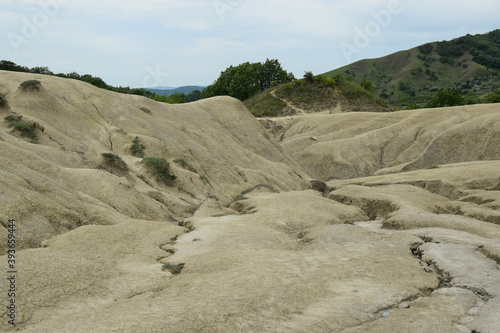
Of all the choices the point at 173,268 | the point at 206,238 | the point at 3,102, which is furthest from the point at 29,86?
the point at 173,268

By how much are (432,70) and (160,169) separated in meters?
151

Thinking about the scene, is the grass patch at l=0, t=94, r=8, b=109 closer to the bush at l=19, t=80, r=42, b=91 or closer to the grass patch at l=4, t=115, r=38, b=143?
the grass patch at l=4, t=115, r=38, b=143

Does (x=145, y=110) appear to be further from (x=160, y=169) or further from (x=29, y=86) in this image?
(x=160, y=169)

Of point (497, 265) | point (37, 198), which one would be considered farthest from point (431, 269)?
point (37, 198)

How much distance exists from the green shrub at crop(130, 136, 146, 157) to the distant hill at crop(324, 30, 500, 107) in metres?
108

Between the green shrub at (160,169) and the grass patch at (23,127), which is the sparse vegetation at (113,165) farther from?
the grass patch at (23,127)

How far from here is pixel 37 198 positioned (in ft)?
41.5

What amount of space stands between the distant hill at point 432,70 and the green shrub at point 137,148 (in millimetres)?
108247

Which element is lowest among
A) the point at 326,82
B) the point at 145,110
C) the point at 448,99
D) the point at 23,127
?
the point at 448,99

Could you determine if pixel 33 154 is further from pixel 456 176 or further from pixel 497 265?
pixel 456 176

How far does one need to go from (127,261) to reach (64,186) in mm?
5855

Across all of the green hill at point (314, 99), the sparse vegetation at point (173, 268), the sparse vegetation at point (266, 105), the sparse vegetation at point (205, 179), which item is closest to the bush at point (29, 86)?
the sparse vegetation at point (205, 179)

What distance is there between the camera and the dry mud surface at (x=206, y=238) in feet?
26.6

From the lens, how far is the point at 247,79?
90.4 m
